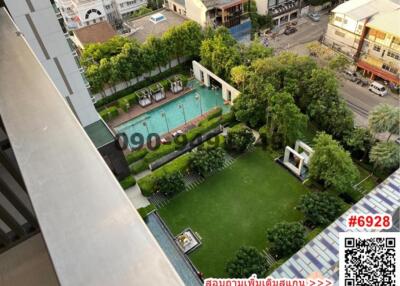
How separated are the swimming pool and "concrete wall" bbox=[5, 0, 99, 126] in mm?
5264

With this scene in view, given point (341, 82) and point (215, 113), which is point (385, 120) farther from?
point (215, 113)

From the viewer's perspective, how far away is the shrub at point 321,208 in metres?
15.8

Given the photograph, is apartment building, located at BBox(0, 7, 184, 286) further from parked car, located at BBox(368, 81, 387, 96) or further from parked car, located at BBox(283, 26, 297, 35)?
parked car, located at BBox(283, 26, 297, 35)

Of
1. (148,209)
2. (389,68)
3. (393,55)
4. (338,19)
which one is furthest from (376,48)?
Result: (148,209)

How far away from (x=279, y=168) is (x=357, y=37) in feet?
49.0

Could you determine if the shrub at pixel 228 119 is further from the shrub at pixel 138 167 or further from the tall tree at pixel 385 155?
the tall tree at pixel 385 155

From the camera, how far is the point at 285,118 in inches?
736

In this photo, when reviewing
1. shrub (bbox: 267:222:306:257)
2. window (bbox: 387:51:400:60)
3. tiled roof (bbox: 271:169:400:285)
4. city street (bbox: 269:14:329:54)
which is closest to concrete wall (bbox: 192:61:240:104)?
city street (bbox: 269:14:329:54)

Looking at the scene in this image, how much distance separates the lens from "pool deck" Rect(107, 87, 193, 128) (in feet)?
79.8

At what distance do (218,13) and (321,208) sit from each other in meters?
21.2

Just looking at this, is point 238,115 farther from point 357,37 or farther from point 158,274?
point 158,274

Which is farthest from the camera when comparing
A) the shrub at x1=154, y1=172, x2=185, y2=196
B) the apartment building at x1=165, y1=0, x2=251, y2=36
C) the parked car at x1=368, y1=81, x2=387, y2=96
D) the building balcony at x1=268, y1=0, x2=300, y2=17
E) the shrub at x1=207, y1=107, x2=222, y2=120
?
the building balcony at x1=268, y1=0, x2=300, y2=17

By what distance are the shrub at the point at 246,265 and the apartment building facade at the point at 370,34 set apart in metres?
19.5

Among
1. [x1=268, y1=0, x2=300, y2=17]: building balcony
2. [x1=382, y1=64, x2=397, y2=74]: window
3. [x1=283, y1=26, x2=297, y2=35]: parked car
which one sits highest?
[x1=268, y1=0, x2=300, y2=17]: building balcony
